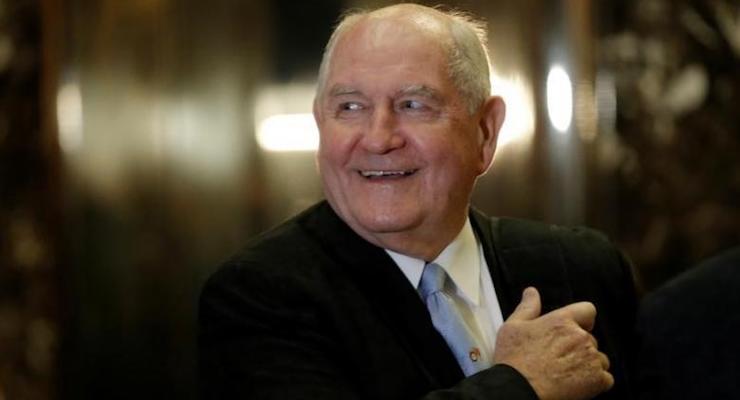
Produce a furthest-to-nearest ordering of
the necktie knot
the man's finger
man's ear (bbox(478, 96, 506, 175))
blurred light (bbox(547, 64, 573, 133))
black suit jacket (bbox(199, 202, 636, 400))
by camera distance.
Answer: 1. blurred light (bbox(547, 64, 573, 133))
2. man's ear (bbox(478, 96, 506, 175))
3. the necktie knot
4. the man's finger
5. black suit jacket (bbox(199, 202, 636, 400))

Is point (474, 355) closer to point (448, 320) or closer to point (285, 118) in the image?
point (448, 320)

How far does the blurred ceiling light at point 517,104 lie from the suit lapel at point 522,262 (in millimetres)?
1897

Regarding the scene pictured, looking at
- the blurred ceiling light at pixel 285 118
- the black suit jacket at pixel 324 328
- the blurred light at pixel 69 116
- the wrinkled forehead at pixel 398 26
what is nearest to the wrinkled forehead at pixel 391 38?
the wrinkled forehead at pixel 398 26

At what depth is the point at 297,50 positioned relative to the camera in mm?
4258

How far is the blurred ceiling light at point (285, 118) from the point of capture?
4277 millimetres

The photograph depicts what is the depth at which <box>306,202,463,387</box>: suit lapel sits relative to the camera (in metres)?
1.97

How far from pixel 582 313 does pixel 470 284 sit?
0.22m

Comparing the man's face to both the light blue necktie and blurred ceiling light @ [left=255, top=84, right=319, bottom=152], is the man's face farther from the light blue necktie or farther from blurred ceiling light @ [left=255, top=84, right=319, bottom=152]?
blurred ceiling light @ [left=255, top=84, right=319, bottom=152]

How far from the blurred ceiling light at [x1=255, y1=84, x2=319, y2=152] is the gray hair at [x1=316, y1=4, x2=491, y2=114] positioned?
2.18 m

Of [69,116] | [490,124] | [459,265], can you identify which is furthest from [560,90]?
[459,265]

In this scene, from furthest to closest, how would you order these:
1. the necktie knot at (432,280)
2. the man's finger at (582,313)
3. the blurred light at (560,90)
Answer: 1. the blurred light at (560,90)
2. the necktie knot at (432,280)
3. the man's finger at (582,313)

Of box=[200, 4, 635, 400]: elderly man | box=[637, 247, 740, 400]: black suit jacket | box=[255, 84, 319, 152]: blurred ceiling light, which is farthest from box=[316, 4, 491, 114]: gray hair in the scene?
box=[255, 84, 319, 152]: blurred ceiling light

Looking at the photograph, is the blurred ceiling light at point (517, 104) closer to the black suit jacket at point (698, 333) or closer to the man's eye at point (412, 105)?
the black suit jacket at point (698, 333)

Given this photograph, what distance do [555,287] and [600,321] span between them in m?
0.10
